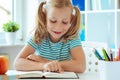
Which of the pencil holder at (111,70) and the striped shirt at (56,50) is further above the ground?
the striped shirt at (56,50)

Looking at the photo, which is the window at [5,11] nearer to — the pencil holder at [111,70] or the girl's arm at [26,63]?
the girl's arm at [26,63]

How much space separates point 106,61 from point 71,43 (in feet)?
1.76

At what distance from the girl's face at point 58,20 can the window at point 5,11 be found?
1.20 meters

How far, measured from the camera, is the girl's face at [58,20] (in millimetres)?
1228

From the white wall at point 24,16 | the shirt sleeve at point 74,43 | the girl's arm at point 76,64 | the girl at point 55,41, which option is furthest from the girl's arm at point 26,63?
the white wall at point 24,16

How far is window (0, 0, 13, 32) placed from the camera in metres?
2.41

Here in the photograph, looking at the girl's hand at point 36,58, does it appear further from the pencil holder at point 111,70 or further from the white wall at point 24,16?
the white wall at point 24,16

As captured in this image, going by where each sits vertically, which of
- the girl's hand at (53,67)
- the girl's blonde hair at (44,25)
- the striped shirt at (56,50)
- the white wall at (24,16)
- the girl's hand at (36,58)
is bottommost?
the girl's hand at (53,67)

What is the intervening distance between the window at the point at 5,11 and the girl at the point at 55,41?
42.6 inches

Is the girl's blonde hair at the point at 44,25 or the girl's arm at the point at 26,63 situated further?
the girl's blonde hair at the point at 44,25

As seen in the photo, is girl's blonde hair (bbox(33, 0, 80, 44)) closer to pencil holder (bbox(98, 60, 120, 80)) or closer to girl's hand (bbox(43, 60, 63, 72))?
girl's hand (bbox(43, 60, 63, 72))

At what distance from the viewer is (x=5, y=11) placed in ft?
8.00

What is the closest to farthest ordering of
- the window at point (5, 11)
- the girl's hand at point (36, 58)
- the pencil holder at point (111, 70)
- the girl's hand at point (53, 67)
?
the pencil holder at point (111, 70), the girl's hand at point (53, 67), the girl's hand at point (36, 58), the window at point (5, 11)

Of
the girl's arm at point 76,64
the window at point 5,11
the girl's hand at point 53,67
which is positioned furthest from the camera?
the window at point 5,11
